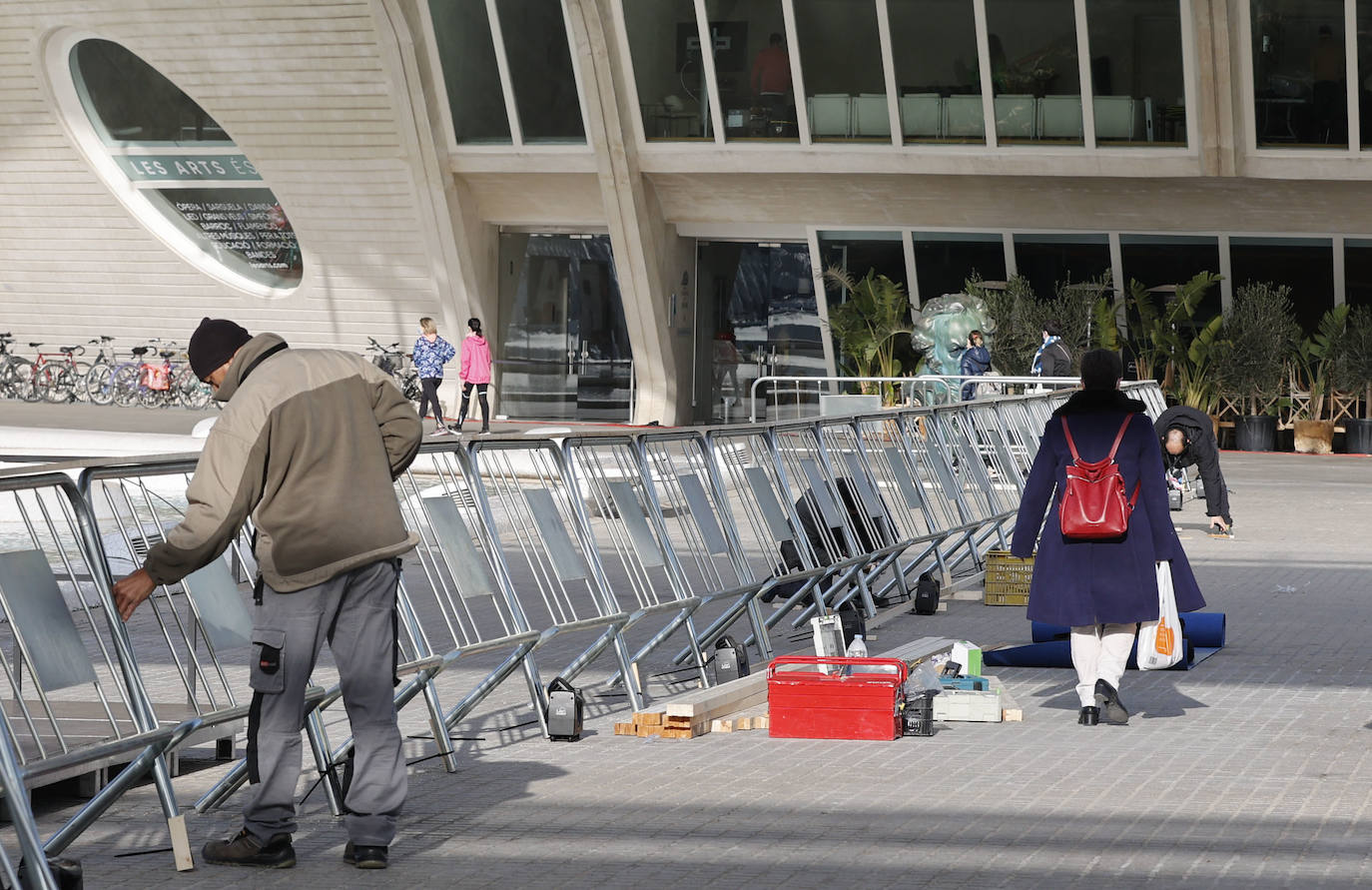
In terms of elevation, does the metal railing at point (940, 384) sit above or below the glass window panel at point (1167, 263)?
below

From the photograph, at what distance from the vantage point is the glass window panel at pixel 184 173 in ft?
116

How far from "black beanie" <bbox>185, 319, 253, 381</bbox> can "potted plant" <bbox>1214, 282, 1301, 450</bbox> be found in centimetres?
2531

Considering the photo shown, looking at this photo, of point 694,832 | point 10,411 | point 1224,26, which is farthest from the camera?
point 10,411

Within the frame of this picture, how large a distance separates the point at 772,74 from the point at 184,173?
12.7m

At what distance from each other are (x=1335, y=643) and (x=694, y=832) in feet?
19.8

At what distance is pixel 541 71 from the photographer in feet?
105

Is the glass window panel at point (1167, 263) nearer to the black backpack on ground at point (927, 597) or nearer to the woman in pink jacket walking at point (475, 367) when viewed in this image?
the woman in pink jacket walking at point (475, 367)

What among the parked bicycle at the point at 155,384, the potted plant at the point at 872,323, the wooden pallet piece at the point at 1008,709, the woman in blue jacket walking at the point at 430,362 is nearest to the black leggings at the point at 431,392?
the woman in blue jacket walking at the point at 430,362

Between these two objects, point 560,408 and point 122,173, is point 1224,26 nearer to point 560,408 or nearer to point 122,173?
point 560,408

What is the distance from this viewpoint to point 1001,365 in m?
29.9

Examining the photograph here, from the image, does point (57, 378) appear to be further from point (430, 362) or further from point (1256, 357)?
point (1256, 357)

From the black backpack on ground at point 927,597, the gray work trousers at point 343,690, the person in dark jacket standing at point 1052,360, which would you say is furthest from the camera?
the person in dark jacket standing at point 1052,360

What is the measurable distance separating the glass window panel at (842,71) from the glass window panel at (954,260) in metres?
2.52

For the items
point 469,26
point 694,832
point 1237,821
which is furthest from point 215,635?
point 469,26
